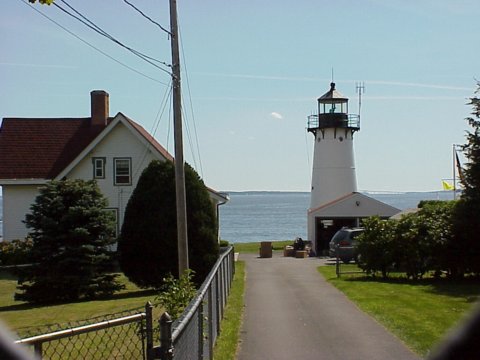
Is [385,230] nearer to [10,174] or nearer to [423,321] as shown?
[423,321]

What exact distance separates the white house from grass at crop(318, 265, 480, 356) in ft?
45.9

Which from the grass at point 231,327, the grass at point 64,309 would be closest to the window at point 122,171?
the grass at point 64,309

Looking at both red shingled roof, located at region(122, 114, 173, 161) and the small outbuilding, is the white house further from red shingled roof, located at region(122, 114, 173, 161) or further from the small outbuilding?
the small outbuilding

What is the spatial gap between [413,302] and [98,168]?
942 inches

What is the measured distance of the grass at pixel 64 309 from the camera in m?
19.3

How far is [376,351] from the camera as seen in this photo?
12141 millimetres

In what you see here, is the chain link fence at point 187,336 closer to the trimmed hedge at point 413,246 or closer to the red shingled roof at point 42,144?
the trimmed hedge at point 413,246

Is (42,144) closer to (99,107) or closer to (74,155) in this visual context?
(74,155)

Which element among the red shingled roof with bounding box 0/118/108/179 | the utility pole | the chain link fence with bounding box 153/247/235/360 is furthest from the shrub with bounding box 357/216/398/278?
the red shingled roof with bounding box 0/118/108/179

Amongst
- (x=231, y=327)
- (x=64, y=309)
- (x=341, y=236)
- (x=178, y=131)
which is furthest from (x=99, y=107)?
(x=231, y=327)

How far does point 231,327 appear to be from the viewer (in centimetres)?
1481

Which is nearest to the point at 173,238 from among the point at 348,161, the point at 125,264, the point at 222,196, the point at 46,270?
the point at 125,264

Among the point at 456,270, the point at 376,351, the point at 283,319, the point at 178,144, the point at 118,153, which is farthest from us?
the point at 118,153

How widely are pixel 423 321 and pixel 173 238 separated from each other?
11217 millimetres
